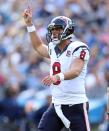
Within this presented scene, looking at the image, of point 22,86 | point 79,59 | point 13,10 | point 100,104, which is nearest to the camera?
point 79,59

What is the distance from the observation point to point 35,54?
533 inches

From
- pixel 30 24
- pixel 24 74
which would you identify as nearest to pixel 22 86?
pixel 24 74

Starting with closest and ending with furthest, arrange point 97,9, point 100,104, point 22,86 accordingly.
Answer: point 100,104, point 22,86, point 97,9

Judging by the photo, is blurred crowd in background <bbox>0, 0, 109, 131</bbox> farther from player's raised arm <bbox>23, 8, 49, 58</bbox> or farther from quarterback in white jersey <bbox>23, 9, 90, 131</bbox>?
quarterback in white jersey <bbox>23, 9, 90, 131</bbox>

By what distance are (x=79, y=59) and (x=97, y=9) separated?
21.9 feet

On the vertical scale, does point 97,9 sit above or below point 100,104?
above

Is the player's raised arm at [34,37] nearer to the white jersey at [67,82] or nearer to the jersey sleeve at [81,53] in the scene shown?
the white jersey at [67,82]

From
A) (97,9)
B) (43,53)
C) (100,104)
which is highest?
(97,9)

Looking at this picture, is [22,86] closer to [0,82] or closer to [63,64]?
[0,82]

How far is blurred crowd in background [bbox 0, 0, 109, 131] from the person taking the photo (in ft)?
40.4

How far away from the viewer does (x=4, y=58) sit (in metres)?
13.8

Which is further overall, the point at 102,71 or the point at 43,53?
the point at 102,71

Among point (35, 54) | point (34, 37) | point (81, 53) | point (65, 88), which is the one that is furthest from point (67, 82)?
point (35, 54)

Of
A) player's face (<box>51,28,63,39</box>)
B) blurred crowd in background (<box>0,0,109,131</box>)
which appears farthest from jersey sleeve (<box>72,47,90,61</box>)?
blurred crowd in background (<box>0,0,109,131</box>)
